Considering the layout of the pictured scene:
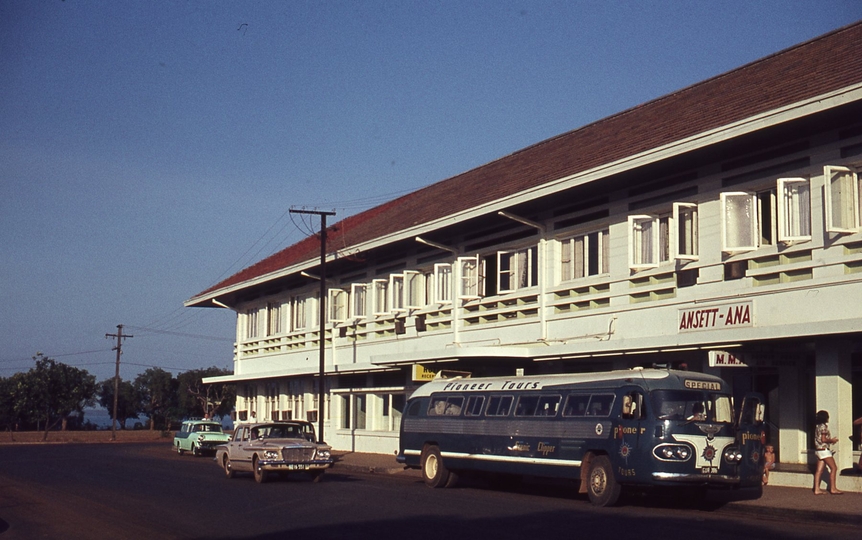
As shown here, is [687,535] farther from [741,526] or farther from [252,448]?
[252,448]

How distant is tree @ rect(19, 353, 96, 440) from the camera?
85.1 meters

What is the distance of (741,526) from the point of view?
48.6 feet

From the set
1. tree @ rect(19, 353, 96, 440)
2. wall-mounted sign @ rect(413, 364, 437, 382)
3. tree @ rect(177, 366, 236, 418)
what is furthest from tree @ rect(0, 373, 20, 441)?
wall-mounted sign @ rect(413, 364, 437, 382)

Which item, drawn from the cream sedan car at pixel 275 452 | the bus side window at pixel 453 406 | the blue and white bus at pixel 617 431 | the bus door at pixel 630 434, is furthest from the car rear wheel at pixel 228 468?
the bus door at pixel 630 434

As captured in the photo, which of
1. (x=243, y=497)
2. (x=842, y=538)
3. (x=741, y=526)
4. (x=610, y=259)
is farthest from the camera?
(x=610, y=259)

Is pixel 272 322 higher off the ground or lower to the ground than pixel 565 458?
higher

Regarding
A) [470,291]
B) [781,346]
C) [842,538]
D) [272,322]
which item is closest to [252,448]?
[470,291]

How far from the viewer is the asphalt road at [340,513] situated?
1414cm

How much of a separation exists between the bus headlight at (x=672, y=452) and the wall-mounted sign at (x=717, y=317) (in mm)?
4717

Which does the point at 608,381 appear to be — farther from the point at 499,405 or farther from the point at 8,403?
the point at 8,403

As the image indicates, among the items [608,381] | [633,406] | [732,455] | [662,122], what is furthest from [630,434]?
[662,122]

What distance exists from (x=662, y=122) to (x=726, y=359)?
22.5 ft

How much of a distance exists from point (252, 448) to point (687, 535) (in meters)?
14.0

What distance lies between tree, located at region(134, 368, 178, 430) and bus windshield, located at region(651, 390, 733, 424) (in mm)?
94354
